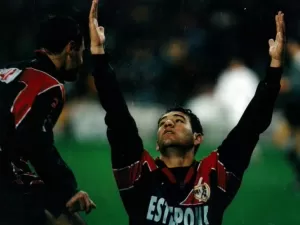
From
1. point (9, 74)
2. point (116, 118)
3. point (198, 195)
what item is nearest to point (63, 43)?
point (9, 74)

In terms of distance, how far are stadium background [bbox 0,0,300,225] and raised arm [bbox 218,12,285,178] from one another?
410mm

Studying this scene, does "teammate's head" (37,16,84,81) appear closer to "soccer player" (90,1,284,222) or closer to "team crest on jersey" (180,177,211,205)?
"soccer player" (90,1,284,222)

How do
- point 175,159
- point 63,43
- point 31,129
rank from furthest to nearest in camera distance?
point 175,159
point 63,43
point 31,129

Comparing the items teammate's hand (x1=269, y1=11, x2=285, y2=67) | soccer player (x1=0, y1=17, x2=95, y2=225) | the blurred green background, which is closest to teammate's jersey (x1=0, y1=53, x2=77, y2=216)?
soccer player (x1=0, y1=17, x2=95, y2=225)

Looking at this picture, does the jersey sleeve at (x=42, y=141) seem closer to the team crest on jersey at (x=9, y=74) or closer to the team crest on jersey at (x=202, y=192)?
the team crest on jersey at (x=9, y=74)

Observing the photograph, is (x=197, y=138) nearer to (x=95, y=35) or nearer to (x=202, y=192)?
(x=202, y=192)

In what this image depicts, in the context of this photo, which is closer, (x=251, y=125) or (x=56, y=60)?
(x=56, y=60)

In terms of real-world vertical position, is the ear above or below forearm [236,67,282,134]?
below

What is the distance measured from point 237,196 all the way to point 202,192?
2.25 feet

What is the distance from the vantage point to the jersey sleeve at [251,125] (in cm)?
278

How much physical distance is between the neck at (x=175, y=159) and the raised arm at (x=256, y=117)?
0.45 ft

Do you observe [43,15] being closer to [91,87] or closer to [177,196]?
[91,87]

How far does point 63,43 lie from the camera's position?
266 cm

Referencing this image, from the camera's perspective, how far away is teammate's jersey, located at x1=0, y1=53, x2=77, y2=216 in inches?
96.2
